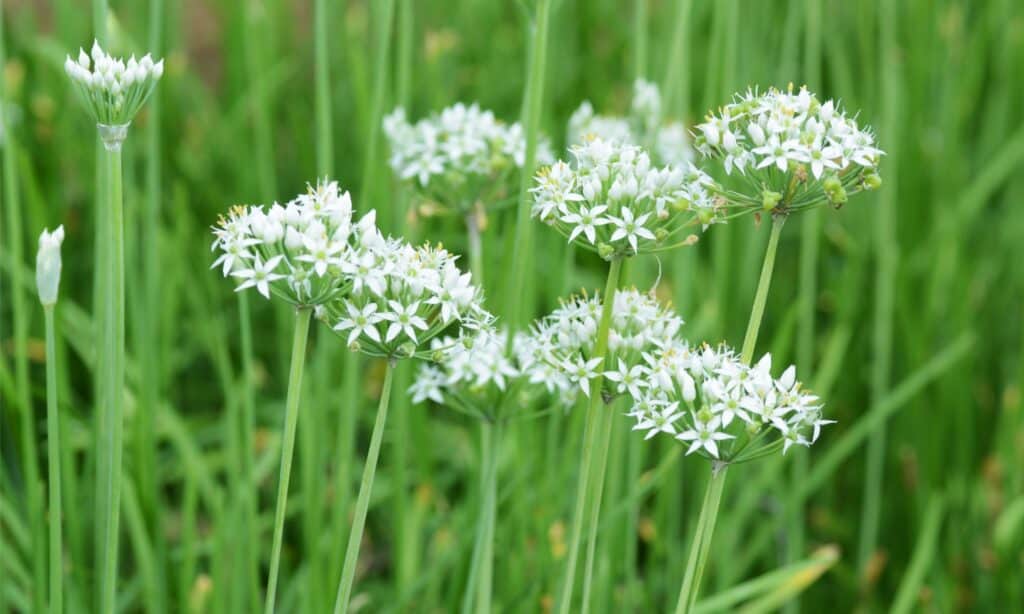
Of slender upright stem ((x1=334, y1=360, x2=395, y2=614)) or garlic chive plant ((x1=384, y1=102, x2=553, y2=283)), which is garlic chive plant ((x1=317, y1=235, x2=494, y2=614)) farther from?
garlic chive plant ((x1=384, y1=102, x2=553, y2=283))

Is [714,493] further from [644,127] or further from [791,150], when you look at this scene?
[644,127]

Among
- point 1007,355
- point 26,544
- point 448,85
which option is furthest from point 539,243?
point 26,544

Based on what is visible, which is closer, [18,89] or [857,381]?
[857,381]

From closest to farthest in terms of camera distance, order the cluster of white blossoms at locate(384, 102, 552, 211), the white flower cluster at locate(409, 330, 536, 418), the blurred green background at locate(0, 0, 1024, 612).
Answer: the white flower cluster at locate(409, 330, 536, 418)
the cluster of white blossoms at locate(384, 102, 552, 211)
the blurred green background at locate(0, 0, 1024, 612)

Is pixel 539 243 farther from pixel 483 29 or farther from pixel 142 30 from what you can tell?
pixel 142 30

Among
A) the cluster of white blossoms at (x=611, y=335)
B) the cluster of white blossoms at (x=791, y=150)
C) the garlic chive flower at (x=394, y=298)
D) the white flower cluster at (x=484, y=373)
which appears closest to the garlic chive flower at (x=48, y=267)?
the garlic chive flower at (x=394, y=298)

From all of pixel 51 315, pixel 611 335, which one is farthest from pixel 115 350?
pixel 611 335

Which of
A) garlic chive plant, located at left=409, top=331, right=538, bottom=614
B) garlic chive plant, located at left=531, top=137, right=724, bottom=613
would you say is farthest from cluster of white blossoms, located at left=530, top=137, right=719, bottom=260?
garlic chive plant, located at left=409, top=331, right=538, bottom=614
